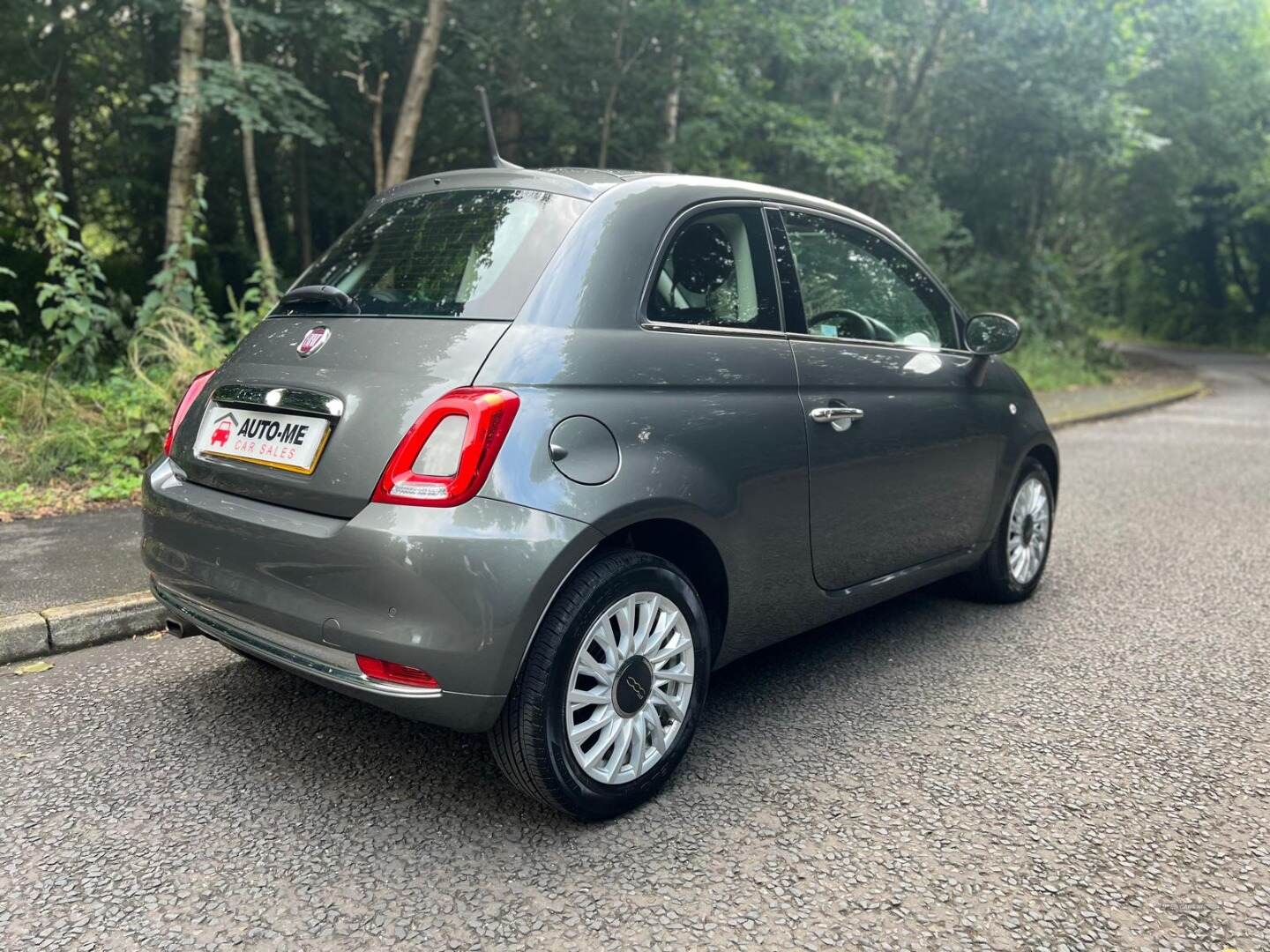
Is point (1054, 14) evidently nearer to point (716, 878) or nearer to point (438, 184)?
point (438, 184)

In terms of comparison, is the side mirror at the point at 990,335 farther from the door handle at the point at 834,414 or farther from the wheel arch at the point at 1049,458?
the door handle at the point at 834,414

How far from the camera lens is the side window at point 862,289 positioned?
351 centimetres

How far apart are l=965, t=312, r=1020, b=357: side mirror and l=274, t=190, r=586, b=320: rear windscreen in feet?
6.73

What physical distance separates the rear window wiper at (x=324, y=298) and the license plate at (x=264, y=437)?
41cm

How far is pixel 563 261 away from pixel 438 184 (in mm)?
817

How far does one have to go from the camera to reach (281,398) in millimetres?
2801

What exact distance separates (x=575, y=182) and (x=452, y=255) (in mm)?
418

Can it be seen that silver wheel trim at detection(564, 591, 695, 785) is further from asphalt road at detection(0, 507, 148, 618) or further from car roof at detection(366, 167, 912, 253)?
asphalt road at detection(0, 507, 148, 618)

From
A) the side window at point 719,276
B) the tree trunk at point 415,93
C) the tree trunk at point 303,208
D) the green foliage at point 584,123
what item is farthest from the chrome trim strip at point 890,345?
the tree trunk at point 303,208

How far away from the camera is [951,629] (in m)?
4.45

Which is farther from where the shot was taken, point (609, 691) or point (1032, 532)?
point (1032, 532)

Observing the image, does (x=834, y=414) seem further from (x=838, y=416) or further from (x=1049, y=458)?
(x=1049, y=458)

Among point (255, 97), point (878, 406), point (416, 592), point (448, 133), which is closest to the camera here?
point (416, 592)

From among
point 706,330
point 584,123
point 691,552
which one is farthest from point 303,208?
point 691,552
